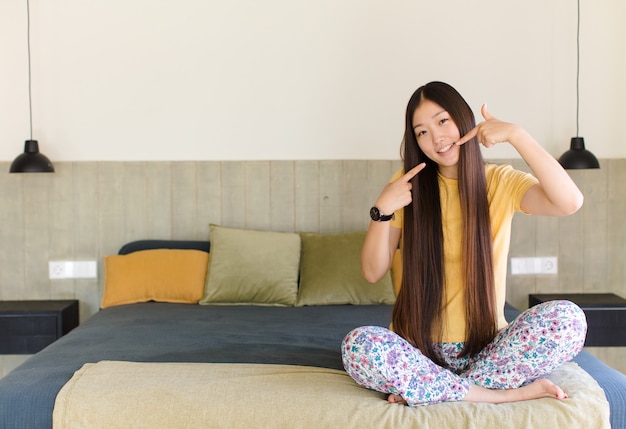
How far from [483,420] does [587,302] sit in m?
1.86

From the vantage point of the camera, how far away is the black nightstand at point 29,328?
329 cm

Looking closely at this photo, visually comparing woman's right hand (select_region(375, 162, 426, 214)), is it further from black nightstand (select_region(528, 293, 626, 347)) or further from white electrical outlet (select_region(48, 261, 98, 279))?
white electrical outlet (select_region(48, 261, 98, 279))

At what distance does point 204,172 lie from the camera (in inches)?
144

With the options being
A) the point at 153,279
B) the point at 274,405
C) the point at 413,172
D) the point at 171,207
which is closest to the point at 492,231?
the point at 413,172

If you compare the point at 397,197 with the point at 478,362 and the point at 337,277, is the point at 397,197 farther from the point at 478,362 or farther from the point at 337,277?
the point at 337,277

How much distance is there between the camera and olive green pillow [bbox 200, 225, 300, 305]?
10.8 feet

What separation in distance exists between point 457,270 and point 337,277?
1251 millimetres

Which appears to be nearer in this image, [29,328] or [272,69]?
[29,328]

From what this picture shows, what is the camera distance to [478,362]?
6.41 ft

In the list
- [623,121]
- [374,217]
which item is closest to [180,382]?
[374,217]

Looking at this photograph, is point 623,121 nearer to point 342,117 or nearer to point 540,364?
point 342,117

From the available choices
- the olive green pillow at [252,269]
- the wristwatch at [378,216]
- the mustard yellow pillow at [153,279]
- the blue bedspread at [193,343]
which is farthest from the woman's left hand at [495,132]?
the mustard yellow pillow at [153,279]

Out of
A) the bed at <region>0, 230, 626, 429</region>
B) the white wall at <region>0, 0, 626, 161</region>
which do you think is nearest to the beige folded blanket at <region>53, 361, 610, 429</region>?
the bed at <region>0, 230, 626, 429</region>

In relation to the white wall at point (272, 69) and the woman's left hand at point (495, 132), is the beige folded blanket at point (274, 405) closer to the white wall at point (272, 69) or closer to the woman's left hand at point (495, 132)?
the woman's left hand at point (495, 132)
